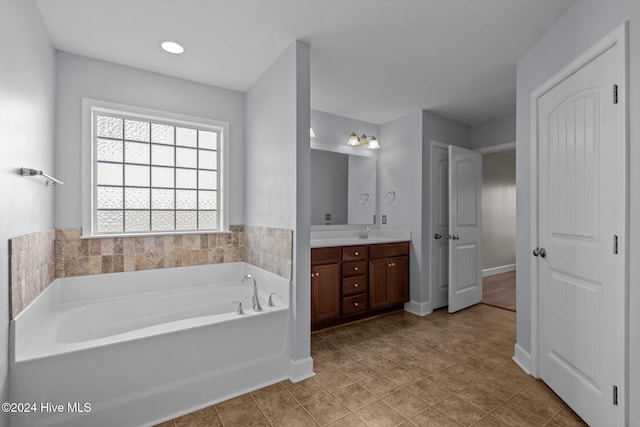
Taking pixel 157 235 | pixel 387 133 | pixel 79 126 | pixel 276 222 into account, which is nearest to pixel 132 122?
pixel 79 126

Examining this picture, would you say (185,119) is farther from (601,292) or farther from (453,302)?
(453,302)

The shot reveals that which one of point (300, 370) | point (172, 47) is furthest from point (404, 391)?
point (172, 47)

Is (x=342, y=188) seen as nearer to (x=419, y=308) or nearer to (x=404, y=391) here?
(x=419, y=308)

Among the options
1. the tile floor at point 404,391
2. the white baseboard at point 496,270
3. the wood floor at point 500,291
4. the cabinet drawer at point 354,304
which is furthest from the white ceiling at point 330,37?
the white baseboard at point 496,270

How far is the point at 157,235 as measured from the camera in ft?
9.20

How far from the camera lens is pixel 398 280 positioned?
147 inches

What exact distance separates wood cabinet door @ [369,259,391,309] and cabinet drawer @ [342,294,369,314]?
0.09 m

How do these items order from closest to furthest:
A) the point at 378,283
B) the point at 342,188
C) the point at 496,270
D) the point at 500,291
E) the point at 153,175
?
the point at 153,175 < the point at 378,283 < the point at 342,188 < the point at 500,291 < the point at 496,270

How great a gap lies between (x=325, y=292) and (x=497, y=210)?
184 inches

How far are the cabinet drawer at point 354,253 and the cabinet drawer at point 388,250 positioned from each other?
0.30ft

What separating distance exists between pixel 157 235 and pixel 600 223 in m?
3.25

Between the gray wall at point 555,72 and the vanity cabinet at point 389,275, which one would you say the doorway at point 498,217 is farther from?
the gray wall at point 555,72

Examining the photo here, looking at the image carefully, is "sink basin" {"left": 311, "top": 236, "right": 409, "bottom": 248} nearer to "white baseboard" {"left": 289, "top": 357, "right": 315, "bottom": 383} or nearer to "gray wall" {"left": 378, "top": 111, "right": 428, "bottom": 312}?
"gray wall" {"left": 378, "top": 111, "right": 428, "bottom": 312}

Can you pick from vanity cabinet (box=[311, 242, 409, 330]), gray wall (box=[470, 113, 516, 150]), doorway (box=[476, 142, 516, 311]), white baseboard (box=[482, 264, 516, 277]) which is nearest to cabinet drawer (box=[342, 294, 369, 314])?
vanity cabinet (box=[311, 242, 409, 330])
